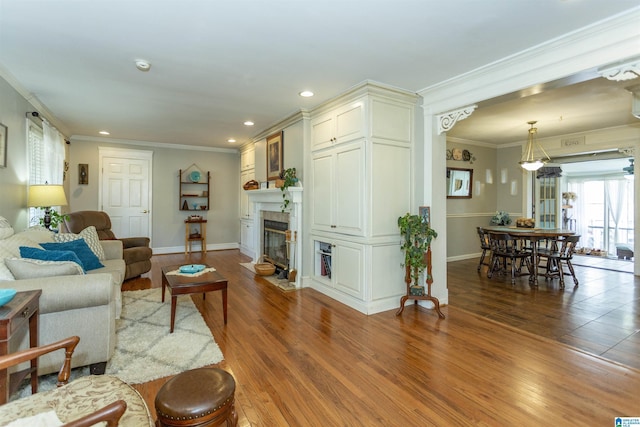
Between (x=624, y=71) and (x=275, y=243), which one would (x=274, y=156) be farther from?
(x=624, y=71)

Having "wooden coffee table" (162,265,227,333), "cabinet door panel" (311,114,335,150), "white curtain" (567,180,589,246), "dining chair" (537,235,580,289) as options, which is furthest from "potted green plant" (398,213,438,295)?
"white curtain" (567,180,589,246)

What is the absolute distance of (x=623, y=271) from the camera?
18.6 feet

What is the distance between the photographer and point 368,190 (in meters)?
3.56

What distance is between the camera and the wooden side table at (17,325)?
1434 mm

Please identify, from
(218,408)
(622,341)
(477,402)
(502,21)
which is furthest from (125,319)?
(622,341)

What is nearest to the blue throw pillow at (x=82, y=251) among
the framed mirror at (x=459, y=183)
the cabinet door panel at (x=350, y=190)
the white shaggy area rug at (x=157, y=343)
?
the white shaggy area rug at (x=157, y=343)

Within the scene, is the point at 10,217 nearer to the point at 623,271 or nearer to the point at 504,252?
the point at 504,252

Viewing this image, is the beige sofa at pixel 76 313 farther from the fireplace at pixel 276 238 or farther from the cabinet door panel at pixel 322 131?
the cabinet door panel at pixel 322 131

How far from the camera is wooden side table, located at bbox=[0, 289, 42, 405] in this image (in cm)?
143

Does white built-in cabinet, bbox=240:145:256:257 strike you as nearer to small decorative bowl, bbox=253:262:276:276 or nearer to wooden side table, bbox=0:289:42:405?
small decorative bowl, bbox=253:262:276:276

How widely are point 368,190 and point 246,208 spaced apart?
453 centimetres

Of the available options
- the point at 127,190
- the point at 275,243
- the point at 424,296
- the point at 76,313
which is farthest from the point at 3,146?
the point at 424,296

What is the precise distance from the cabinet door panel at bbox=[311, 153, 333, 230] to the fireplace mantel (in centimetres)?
25

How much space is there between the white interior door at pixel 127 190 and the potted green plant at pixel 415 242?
19.6 feet
